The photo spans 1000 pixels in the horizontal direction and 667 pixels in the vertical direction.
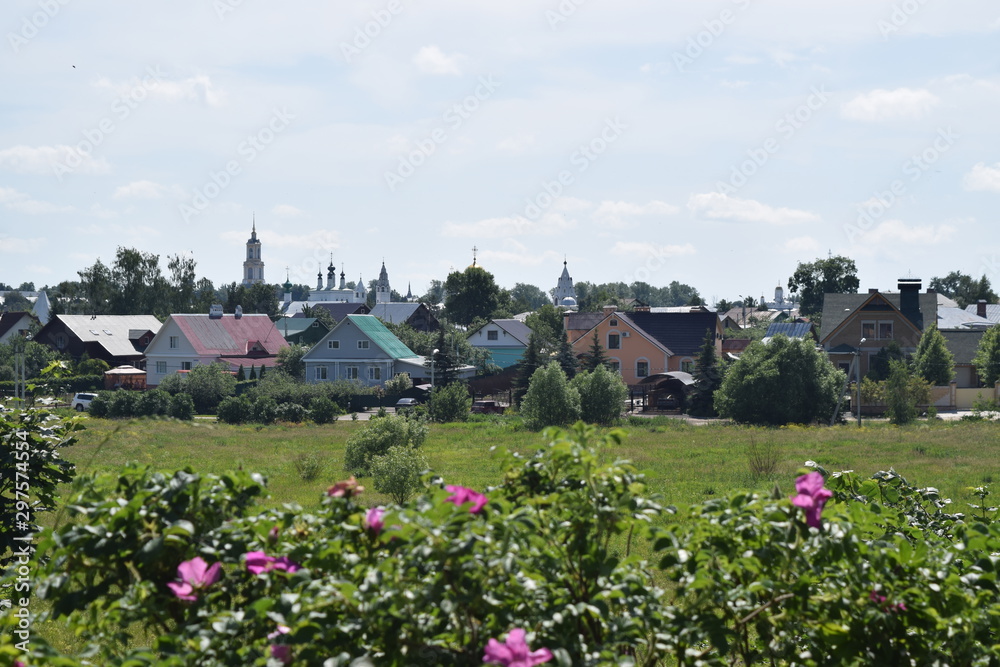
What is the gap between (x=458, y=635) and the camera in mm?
2719

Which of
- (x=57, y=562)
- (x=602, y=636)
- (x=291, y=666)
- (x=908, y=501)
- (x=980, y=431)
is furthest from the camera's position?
(x=980, y=431)

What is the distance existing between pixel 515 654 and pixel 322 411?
37.5 meters

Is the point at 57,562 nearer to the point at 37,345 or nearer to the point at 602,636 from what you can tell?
the point at 602,636

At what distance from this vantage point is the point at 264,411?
39.0 meters

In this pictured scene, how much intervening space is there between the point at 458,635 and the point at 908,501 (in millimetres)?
3942

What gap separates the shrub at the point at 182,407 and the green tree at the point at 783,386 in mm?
23743

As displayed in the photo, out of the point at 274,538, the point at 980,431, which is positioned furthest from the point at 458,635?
the point at 980,431

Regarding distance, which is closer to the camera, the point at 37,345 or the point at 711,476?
the point at 711,476

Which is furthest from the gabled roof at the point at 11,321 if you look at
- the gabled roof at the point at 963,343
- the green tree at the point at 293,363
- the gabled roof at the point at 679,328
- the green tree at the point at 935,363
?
the gabled roof at the point at 963,343

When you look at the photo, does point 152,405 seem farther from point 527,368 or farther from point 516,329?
point 516,329

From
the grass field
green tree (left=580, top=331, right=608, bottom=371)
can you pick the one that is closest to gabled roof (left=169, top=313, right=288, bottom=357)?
the grass field

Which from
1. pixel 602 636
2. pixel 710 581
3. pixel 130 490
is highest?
pixel 130 490

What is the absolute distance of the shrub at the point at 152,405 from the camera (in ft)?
130

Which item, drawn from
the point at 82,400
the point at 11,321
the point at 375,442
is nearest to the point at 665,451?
the point at 375,442
